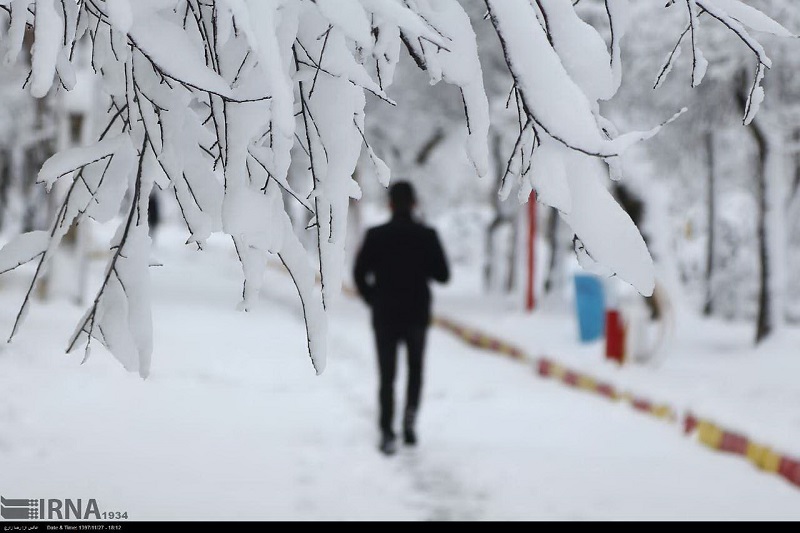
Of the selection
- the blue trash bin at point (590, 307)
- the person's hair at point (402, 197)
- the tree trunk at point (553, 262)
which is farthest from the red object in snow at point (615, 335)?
the tree trunk at point (553, 262)

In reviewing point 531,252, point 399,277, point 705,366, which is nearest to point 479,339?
point 531,252

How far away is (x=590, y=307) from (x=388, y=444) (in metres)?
5.95

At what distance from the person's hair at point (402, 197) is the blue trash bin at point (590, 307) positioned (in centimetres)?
561

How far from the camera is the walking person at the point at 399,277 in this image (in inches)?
249

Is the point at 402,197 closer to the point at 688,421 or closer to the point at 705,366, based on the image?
the point at 688,421

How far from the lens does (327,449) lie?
20.2ft

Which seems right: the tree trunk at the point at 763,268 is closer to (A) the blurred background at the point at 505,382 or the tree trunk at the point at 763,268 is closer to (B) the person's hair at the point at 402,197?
(A) the blurred background at the point at 505,382

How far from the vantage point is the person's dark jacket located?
6.32 m

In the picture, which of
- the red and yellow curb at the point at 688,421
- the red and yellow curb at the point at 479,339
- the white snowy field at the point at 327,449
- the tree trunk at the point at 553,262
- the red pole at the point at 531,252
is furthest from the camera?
the tree trunk at the point at 553,262

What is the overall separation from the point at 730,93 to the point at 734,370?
3.14 m

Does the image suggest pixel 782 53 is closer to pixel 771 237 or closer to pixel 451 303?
pixel 771 237

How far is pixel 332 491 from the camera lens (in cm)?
517

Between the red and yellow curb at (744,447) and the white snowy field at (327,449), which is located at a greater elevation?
the red and yellow curb at (744,447)

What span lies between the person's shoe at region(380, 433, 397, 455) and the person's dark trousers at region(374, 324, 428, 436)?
111 mm
